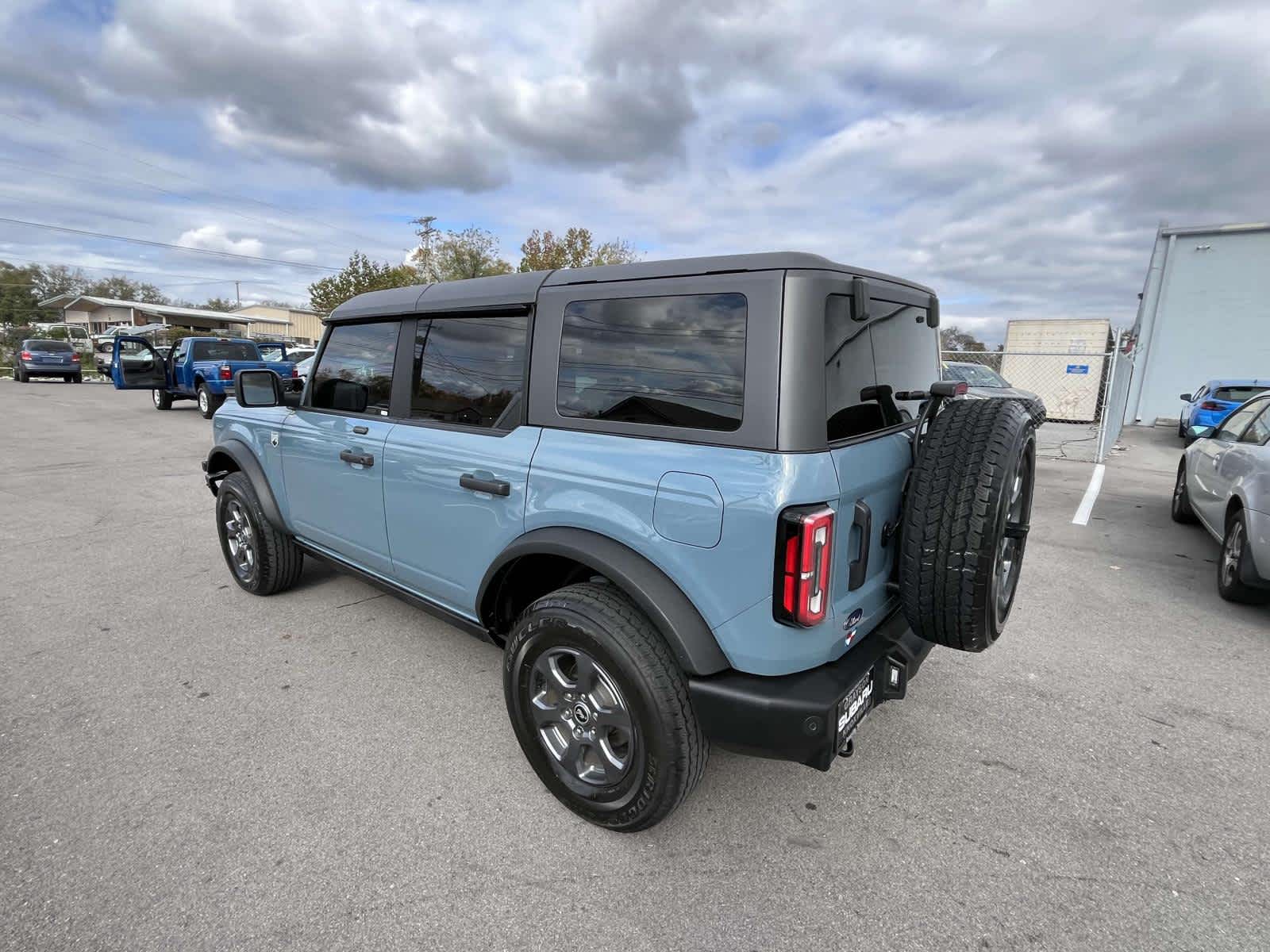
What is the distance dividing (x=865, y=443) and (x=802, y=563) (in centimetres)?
56

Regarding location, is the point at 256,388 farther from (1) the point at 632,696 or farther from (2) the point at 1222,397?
(2) the point at 1222,397

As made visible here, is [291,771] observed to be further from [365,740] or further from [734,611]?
[734,611]

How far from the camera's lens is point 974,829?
7.47ft

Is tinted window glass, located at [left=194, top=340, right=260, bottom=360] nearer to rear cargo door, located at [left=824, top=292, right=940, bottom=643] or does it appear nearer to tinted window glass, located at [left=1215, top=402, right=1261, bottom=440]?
rear cargo door, located at [left=824, top=292, right=940, bottom=643]

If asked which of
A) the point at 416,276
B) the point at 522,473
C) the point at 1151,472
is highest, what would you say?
the point at 416,276

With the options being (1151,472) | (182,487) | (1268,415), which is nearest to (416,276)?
(182,487)

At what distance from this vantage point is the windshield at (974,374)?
12.5 metres

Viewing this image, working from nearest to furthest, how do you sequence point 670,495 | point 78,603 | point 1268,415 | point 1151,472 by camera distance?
1. point 670,495
2. point 78,603
3. point 1268,415
4. point 1151,472

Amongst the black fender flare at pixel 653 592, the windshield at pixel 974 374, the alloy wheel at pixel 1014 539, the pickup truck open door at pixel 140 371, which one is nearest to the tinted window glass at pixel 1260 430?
the alloy wheel at pixel 1014 539

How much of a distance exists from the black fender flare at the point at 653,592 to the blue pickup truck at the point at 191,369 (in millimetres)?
13947

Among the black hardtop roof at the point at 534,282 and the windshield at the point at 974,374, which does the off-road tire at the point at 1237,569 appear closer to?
the black hardtop roof at the point at 534,282

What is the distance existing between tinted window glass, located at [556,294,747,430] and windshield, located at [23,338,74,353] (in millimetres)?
32686

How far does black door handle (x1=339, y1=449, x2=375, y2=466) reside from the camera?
3100 millimetres

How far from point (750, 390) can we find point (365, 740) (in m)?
2.19
